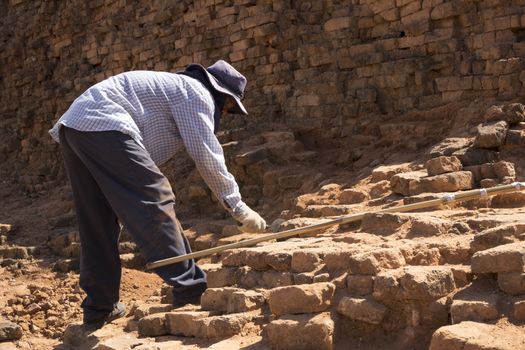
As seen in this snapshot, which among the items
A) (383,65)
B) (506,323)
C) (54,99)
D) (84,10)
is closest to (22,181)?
(54,99)

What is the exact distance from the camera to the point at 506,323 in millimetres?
3062

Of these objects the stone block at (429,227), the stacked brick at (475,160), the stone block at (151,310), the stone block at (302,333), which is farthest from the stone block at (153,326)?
the stacked brick at (475,160)

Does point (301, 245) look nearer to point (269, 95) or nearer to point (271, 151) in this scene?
point (271, 151)

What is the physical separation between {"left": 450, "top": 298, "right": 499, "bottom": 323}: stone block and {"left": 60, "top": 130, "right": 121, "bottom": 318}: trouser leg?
2.06 metres

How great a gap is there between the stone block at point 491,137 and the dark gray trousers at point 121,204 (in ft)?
8.34

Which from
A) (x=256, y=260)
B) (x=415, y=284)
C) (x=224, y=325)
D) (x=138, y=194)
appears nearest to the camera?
(x=415, y=284)

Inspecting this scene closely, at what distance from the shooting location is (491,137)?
599 cm

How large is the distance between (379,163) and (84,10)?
6689 millimetres

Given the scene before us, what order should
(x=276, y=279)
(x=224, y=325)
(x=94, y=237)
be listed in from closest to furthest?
(x=224, y=325) < (x=276, y=279) < (x=94, y=237)

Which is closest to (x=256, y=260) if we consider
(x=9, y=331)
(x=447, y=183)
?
(x=447, y=183)

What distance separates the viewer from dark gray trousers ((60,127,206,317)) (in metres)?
4.21

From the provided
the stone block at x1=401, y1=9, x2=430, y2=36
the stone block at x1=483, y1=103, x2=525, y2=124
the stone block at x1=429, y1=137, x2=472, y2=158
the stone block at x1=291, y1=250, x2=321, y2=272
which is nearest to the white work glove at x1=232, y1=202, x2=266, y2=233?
the stone block at x1=291, y1=250, x2=321, y2=272

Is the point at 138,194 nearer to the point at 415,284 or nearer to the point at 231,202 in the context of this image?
the point at 231,202

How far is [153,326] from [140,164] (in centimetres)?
80
